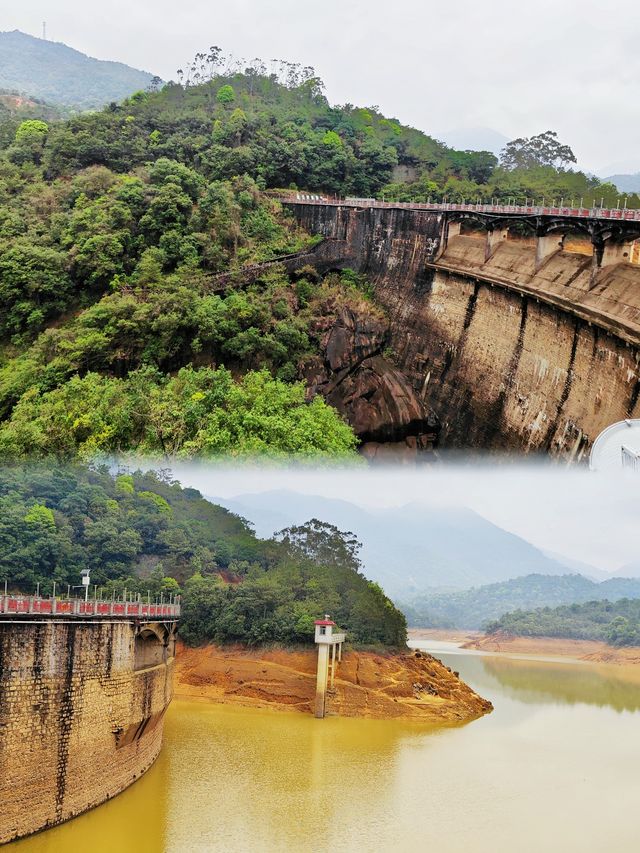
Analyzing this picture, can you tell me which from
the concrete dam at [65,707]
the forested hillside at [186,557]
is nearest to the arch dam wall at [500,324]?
the forested hillside at [186,557]

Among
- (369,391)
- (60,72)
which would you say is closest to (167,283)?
(369,391)

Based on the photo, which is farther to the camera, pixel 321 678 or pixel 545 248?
pixel 545 248

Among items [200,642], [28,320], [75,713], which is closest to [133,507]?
[200,642]

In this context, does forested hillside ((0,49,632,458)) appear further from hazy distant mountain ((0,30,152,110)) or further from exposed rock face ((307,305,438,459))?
hazy distant mountain ((0,30,152,110))

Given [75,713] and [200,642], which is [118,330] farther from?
[75,713]

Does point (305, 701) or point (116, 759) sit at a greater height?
point (116, 759)

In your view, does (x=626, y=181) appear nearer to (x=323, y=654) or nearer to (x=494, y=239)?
(x=494, y=239)

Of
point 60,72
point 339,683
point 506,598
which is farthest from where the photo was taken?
point 60,72
